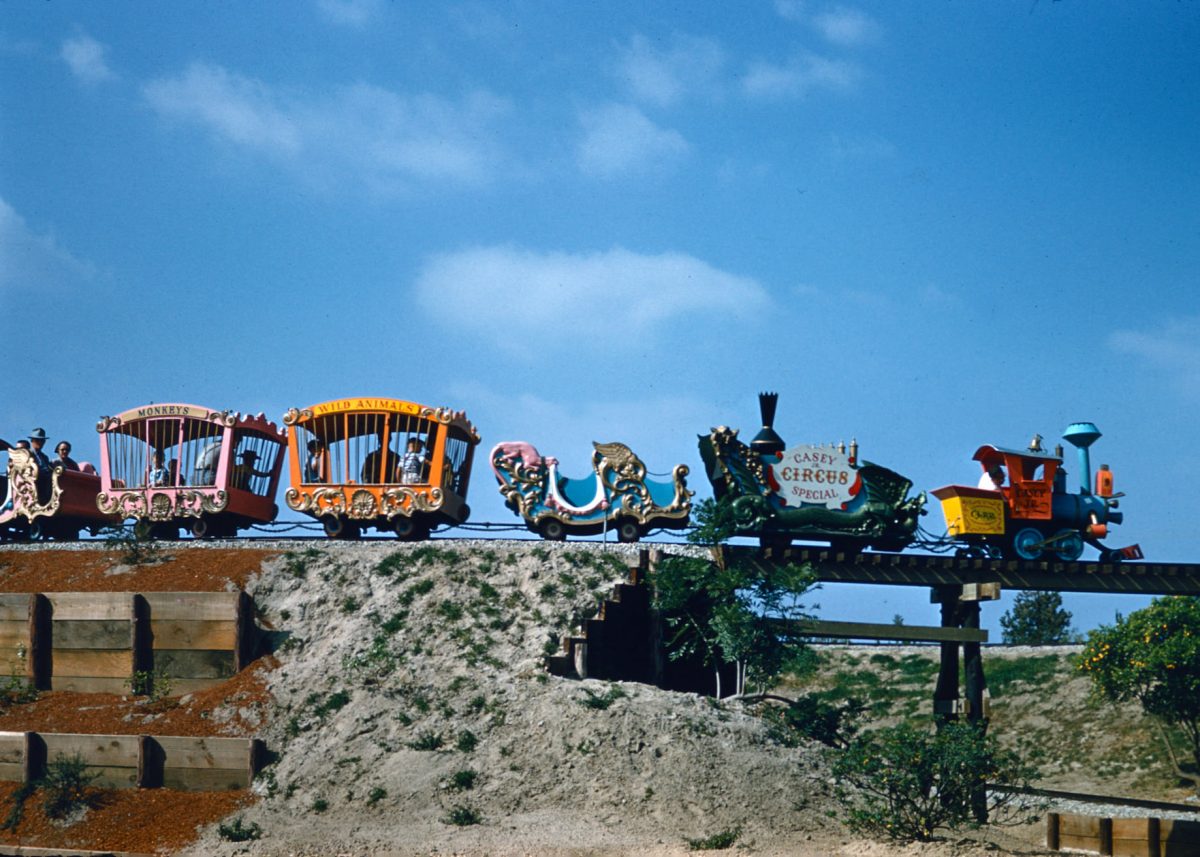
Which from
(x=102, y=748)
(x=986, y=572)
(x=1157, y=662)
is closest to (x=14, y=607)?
(x=102, y=748)

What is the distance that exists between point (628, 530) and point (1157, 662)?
16.3m

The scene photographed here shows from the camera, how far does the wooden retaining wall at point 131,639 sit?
27.6 m

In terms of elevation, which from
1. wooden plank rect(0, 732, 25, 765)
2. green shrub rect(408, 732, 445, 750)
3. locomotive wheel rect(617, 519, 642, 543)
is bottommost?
wooden plank rect(0, 732, 25, 765)

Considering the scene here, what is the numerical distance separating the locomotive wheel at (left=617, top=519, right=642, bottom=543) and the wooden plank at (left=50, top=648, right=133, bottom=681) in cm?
1069

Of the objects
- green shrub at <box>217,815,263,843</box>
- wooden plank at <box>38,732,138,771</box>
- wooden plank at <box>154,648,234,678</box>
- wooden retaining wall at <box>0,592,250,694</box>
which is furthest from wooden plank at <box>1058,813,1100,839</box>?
wooden plank at <box>38,732,138,771</box>

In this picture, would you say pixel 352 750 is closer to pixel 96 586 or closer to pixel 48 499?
pixel 96 586

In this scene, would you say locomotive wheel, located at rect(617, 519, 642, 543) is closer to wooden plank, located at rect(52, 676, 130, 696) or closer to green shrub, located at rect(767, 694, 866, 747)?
green shrub, located at rect(767, 694, 866, 747)

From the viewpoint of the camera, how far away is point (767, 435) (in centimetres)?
3212

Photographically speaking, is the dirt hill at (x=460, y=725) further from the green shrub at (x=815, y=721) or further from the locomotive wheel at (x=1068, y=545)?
the locomotive wheel at (x=1068, y=545)

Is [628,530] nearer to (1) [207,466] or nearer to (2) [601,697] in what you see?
(2) [601,697]

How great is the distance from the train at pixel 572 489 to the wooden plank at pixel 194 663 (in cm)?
576

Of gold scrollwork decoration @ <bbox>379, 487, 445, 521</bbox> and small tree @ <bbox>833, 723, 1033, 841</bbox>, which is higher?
gold scrollwork decoration @ <bbox>379, 487, 445, 521</bbox>

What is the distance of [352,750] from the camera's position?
24.8 m

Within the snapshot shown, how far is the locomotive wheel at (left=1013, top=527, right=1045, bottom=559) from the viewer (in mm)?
31844
